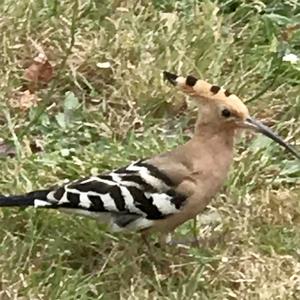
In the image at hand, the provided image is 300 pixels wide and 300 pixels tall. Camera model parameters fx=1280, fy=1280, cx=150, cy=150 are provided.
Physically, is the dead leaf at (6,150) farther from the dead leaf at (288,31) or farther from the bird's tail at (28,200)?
the dead leaf at (288,31)

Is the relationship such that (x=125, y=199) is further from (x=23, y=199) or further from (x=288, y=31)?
(x=288, y=31)

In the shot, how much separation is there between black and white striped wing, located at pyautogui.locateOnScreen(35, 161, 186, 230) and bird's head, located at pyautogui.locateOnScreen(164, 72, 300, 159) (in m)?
0.23

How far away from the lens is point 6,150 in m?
4.43

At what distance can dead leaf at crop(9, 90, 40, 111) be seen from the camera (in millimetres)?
4664

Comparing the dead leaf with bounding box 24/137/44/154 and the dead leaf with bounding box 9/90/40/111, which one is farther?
the dead leaf with bounding box 9/90/40/111

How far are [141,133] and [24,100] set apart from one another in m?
0.47

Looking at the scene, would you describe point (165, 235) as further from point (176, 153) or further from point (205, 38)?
point (205, 38)

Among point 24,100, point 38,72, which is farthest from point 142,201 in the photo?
point 38,72

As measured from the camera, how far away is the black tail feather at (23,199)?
150 inches

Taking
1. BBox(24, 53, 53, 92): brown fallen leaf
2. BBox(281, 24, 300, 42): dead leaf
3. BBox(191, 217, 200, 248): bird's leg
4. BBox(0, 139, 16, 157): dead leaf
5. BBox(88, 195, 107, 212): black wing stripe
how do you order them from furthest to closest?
BBox(281, 24, 300, 42): dead leaf
BBox(24, 53, 53, 92): brown fallen leaf
BBox(0, 139, 16, 157): dead leaf
BBox(191, 217, 200, 248): bird's leg
BBox(88, 195, 107, 212): black wing stripe

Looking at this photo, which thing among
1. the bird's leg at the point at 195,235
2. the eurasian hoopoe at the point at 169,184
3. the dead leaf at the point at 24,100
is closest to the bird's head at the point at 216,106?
the eurasian hoopoe at the point at 169,184

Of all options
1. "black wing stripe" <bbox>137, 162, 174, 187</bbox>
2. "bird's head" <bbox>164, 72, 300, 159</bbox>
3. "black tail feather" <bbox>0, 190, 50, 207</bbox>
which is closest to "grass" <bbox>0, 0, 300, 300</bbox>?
"black tail feather" <bbox>0, 190, 50, 207</bbox>

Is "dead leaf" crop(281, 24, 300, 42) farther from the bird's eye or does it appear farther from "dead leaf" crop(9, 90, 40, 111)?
the bird's eye

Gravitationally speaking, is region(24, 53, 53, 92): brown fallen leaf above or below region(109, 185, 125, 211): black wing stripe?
below
